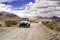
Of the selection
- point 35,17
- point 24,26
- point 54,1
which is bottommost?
point 24,26

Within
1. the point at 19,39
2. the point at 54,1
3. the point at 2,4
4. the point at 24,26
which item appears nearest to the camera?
the point at 19,39

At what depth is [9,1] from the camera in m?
10.2

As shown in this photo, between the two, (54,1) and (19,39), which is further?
(54,1)

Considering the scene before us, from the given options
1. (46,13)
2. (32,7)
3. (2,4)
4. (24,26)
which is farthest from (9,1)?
(24,26)

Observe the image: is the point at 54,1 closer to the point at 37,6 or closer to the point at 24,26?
the point at 37,6

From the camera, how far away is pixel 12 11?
34.4ft

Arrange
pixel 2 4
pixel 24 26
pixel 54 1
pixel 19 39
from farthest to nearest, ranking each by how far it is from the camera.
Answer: pixel 24 26 → pixel 54 1 → pixel 2 4 → pixel 19 39

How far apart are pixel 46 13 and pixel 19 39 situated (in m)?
4.72

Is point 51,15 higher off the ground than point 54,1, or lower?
lower

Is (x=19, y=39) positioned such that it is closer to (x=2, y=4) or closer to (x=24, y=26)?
(x=2, y=4)

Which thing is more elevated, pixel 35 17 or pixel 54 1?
pixel 54 1

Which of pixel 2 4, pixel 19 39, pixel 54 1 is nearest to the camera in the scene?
pixel 19 39

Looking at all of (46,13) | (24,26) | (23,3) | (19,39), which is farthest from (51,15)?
(19,39)

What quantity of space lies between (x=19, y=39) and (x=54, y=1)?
512 centimetres
